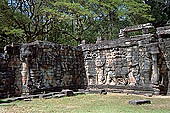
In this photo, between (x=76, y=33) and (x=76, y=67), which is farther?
(x=76, y=33)

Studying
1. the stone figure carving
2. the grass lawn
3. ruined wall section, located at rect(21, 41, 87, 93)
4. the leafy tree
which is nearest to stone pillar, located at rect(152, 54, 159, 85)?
the grass lawn

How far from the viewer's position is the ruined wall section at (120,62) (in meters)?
13.7

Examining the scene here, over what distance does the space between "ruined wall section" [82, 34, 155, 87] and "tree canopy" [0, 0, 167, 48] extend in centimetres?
607

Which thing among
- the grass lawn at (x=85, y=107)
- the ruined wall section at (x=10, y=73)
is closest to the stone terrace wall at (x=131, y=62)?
the grass lawn at (x=85, y=107)

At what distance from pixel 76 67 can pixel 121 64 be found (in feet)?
10.5

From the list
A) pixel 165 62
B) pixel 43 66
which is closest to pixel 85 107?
pixel 43 66

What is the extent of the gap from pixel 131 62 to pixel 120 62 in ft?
2.41

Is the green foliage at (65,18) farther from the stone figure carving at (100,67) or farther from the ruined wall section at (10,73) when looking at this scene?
the ruined wall section at (10,73)

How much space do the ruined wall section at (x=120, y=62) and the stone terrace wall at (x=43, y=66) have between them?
3.55 feet

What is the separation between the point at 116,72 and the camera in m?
15.0

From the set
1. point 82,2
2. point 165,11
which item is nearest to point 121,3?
point 82,2

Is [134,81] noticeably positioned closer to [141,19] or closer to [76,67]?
[76,67]

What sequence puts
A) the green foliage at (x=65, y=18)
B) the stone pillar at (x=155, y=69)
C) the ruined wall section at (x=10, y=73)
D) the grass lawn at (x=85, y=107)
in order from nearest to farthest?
the grass lawn at (x=85, y=107), the ruined wall section at (x=10, y=73), the stone pillar at (x=155, y=69), the green foliage at (x=65, y=18)

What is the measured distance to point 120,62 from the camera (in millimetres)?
14836
